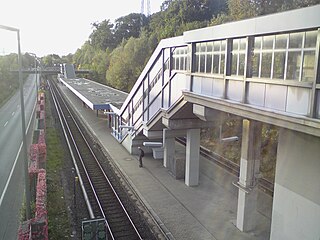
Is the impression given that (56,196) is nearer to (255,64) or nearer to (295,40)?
(255,64)

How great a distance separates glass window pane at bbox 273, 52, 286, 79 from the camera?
862 cm

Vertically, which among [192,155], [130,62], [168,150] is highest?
[130,62]

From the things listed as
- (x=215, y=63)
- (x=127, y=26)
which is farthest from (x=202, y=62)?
(x=127, y=26)

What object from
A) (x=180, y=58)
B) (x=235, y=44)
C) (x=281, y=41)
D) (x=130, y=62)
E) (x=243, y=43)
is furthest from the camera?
(x=130, y=62)

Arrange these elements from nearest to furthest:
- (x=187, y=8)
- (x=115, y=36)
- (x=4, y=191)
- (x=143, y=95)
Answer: (x=4, y=191) → (x=143, y=95) → (x=187, y=8) → (x=115, y=36)

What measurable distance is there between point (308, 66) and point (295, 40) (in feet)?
2.46

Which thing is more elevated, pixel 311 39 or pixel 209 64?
pixel 311 39

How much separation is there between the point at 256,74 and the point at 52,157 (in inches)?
615

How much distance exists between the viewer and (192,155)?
16672 millimetres

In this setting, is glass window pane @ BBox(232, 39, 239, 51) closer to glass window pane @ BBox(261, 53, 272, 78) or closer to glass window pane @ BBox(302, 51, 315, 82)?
glass window pane @ BBox(261, 53, 272, 78)

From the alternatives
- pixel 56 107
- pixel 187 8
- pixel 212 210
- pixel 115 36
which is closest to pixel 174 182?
pixel 212 210

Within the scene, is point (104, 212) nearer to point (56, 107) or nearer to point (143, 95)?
point (143, 95)

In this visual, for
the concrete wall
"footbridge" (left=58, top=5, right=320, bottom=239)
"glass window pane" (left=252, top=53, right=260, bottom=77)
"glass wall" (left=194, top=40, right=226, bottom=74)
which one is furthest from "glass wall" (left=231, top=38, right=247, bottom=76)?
the concrete wall

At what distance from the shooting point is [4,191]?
51.9 feet
